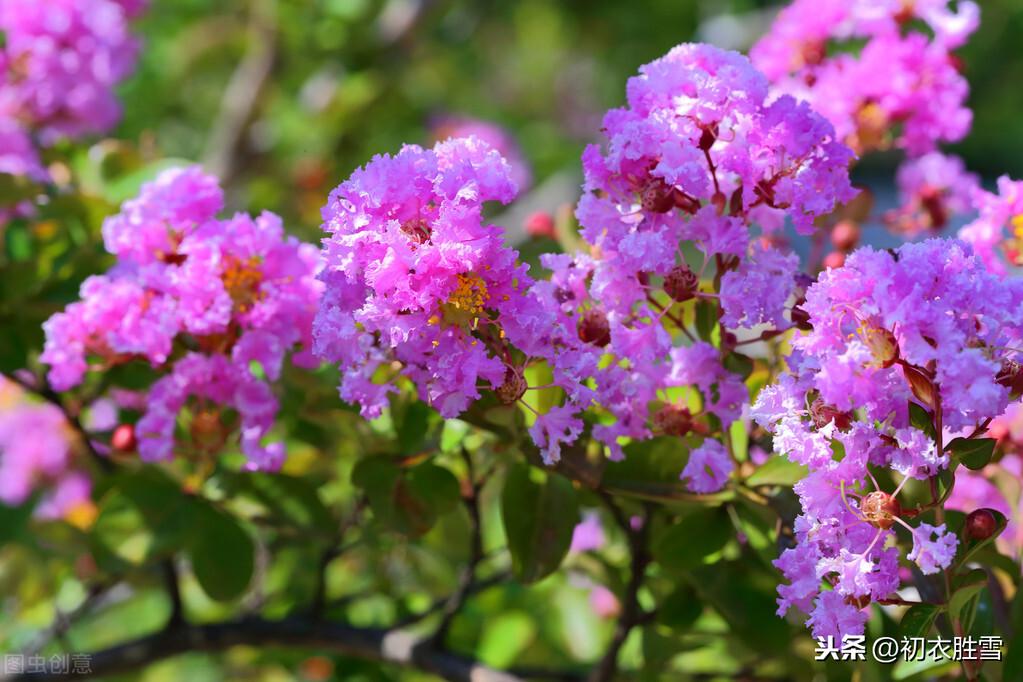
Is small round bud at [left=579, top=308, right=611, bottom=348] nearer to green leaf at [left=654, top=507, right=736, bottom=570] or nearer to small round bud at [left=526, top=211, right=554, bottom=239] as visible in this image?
green leaf at [left=654, top=507, right=736, bottom=570]

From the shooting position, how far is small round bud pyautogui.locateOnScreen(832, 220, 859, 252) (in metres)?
1.16

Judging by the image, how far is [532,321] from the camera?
0.76m

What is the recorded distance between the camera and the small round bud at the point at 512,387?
0.79m

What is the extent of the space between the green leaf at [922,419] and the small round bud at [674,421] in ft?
0.68

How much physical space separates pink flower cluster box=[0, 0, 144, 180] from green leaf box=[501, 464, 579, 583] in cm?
93

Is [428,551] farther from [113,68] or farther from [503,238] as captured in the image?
[113,68]

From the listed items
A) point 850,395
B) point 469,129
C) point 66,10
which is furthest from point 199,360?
point 469,129

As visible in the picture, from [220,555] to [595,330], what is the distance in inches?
18.8

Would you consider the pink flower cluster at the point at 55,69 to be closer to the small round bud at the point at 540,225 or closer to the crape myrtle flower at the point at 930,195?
the small round bud at the point at 540,225

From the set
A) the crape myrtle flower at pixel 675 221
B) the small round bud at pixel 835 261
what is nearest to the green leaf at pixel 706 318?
the crape myrtle flower at pixel 675 221

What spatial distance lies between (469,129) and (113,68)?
160cm

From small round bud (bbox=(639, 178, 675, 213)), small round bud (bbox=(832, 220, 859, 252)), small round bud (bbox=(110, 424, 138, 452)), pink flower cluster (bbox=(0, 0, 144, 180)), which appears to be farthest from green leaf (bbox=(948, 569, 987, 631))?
pink flower cluster (bbox=(0, 0, 144, 180))

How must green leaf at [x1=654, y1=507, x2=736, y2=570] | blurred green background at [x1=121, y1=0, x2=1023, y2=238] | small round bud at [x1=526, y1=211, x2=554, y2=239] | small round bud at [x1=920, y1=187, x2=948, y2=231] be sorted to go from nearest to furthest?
green leaf at [x1=654, y1=507, x2=736, y2=570]
small round bud at [x1=526, y1=211, x2=554, y2=239]
small round bud at [x1=920, y1=187, x2=948, y2=231]
blurred green background at [x1=121, y1=0, x2=1023, y2=238]

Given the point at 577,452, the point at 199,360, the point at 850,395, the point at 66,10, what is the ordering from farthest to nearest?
the point at 66,10
the point at 199,360
the point at 577,452
the point at 850,395
